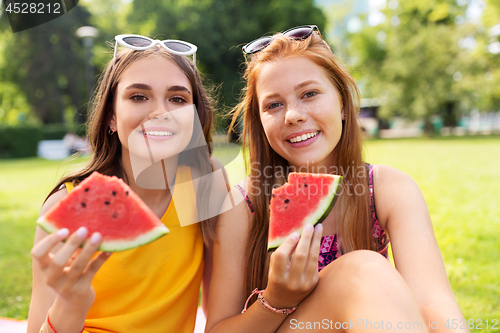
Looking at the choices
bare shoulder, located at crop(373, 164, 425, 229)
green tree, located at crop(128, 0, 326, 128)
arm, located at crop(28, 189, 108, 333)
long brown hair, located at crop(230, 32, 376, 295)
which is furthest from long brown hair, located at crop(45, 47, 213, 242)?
green tree, located at crop(128, 0, 326, 128)

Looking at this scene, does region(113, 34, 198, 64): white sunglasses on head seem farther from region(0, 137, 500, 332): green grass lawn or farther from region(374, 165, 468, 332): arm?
region(374, 165, 468, 332): arm

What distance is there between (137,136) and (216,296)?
47.8 inches

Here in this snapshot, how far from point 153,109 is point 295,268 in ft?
4.54

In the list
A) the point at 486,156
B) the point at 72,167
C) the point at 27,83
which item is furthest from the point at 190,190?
the point at 27,83

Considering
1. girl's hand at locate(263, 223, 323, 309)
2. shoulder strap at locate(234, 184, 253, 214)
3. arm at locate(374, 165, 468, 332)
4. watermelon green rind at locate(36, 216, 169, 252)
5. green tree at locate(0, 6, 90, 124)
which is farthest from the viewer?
green tree at locate(0, 6, 90, 124)

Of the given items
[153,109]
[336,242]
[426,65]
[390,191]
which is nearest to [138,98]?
[153,109]

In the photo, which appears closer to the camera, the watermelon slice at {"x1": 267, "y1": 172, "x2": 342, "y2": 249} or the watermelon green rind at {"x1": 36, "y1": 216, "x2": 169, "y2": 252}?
the watermelon green rind at {"x1": 36, "y1": 216, "x2": 169, "y2": 252}

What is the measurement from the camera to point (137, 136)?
2412mm

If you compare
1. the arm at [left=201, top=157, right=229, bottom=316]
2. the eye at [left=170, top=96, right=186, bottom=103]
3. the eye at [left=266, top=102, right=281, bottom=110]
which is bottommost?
the arm at [left=201, top=157, right=229, bottom=316]

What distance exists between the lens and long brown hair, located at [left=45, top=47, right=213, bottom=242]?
2.64m

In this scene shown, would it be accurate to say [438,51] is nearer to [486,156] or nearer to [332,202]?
[486,156]

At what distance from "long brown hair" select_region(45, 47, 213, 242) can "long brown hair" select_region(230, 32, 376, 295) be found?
0.33 m

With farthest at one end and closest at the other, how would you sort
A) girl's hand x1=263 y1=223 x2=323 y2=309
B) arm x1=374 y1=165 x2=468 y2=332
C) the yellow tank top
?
the yellow tank top
arm x1=374 y1=165 x2=468 y2=332
girl's hand x1=263 y1=223 x2=323 y2=309

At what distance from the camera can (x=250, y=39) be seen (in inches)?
1043
